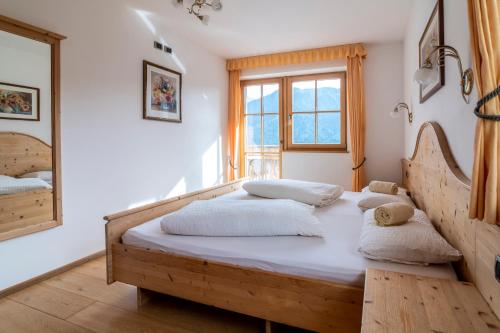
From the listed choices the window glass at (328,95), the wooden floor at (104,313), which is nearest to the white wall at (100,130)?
the wooden floor at (104,313)

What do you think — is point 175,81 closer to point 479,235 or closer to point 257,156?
point 257,156

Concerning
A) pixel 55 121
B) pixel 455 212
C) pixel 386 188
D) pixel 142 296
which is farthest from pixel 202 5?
pixel 455 212

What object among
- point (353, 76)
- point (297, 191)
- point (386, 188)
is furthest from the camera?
point (353, 76)

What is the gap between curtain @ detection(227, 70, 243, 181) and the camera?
4434 mm

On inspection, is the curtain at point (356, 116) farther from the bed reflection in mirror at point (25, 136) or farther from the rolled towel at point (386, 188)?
the bed reflection in mirror at point (25, 136)

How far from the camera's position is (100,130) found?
2.58m

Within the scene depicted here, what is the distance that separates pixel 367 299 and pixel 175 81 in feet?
10.2

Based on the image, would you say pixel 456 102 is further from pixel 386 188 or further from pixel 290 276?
pixel 386 188

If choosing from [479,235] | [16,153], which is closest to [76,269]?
[16,153]

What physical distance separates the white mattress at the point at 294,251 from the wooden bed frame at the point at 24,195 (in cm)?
93

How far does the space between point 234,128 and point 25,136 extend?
2767 mm

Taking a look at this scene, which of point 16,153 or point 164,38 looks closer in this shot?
point 16,153

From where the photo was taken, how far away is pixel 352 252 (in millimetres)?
1364

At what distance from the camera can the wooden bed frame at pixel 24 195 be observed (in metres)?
1.96
